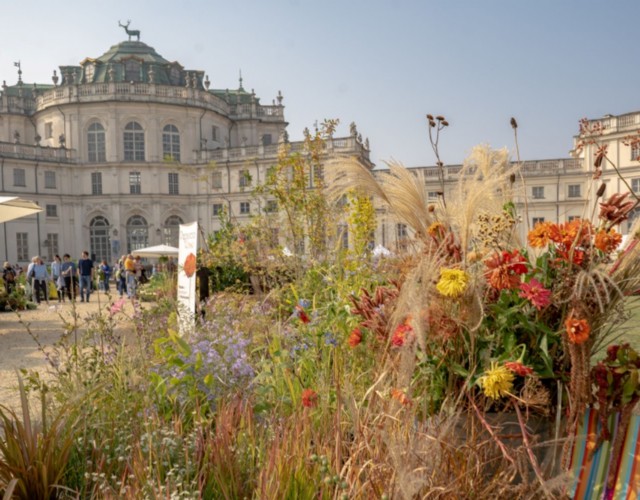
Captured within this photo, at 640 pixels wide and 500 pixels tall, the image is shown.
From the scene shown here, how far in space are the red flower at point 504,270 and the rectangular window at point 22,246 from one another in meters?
45.4

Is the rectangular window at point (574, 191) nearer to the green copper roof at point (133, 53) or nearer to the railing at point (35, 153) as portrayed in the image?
the green copper roof at point (133, 53)

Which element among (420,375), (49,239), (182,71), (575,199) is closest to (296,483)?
(420,375)

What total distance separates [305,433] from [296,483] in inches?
9.8

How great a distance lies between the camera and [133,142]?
45.8 m

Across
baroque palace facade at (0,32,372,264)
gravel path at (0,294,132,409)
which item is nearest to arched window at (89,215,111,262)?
baroque palace facade at (0,32,372,264)

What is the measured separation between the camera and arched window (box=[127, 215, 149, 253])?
44656mm

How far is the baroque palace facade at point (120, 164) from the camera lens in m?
43.7

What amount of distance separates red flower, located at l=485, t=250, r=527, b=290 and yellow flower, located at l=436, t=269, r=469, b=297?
0.11 metres

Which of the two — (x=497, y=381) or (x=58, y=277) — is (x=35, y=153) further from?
(x=497, y=381)

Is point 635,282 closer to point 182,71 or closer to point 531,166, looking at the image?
point 531,166

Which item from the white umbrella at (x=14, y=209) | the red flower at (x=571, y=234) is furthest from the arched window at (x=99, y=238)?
the red flower at (x=571, y=234)

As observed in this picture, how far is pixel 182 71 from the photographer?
50.7 meters

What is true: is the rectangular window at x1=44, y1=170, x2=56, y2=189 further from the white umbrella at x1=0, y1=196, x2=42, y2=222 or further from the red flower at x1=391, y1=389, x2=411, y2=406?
the red flower at x1=391, y1=389, x2=411, y2=406

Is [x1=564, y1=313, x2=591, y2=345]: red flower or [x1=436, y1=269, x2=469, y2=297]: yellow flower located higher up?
[x1=436, y1=269, x2=469, y2=297]: yellow flower
